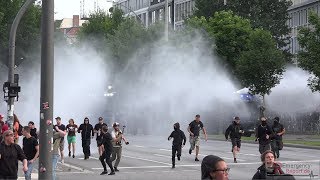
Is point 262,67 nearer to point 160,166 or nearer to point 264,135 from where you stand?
point 264,135

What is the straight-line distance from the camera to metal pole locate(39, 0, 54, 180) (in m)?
16.7

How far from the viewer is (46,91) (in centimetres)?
1677

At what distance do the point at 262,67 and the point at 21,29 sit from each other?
20.0 metres

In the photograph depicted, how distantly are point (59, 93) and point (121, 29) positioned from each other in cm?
2642

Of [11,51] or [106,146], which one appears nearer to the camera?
[106,146]

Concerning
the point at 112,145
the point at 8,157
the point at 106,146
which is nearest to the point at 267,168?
the point at 8,157

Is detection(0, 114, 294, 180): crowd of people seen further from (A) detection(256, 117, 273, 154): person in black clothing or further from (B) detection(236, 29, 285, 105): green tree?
(B) detection(236, 29, 285, 105): green tree

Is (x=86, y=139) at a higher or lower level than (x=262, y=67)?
lower

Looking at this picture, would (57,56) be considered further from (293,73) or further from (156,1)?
(156,1)

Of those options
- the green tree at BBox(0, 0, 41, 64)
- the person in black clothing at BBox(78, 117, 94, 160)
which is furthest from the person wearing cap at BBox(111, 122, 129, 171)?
the green tree at BBox(0, 0, 41, 64)

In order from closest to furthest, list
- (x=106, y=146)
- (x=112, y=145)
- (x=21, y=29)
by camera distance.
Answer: (x=106, y=146), (x=112, y=145), (x=21, y=29)

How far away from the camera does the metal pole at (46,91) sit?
16.7m

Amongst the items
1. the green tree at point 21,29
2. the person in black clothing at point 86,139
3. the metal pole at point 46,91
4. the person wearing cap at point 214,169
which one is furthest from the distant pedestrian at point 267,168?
the green tree at point 21,29

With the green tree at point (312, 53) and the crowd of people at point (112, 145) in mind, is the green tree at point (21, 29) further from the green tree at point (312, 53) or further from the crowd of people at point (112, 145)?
the crowd of people at point (112, 145)
